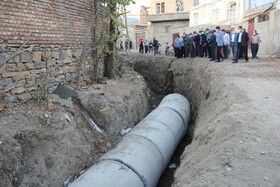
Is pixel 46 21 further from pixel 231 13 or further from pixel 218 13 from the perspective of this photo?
pixel 218 13

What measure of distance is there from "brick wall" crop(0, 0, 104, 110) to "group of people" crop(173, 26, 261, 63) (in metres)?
5.57

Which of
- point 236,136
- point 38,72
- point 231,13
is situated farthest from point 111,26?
point 231,13

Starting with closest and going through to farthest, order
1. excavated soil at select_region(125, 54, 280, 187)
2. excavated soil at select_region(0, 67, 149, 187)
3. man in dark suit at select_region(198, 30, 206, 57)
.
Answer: excavated soil at select_region(125, 54, 280, 187)
excavated soil at select_region(0, 67, 149, 187)
man in dark suit at select_region(198, 30, 206, 57)

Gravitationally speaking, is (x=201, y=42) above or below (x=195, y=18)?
below

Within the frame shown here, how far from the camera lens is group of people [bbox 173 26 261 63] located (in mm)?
9859

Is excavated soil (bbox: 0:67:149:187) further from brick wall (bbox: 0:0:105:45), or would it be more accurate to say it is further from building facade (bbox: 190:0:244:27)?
building facade (bbox: 190:0:244:27)

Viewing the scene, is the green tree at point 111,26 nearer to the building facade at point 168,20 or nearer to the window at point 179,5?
the building facade at point 168,20

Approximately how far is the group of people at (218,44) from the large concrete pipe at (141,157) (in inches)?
193

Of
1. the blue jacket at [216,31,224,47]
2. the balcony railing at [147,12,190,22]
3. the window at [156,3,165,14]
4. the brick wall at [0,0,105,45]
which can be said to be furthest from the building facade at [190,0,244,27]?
the brick wall at [0,0,105,45]

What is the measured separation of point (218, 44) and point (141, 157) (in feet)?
24.3

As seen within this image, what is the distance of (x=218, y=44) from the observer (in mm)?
10195

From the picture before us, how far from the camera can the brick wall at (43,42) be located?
201 inches

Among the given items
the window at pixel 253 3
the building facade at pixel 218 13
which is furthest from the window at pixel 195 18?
the window at pixel 253 3

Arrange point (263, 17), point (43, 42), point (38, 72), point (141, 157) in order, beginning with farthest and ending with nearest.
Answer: point (263, 17) → point (43, 42) → point (38, 72) → point (141, 157)
